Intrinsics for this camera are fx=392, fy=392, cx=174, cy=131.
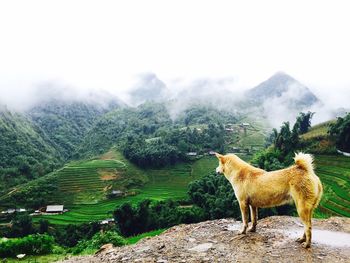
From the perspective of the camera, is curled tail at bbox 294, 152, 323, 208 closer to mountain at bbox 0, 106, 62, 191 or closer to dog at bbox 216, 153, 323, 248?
dog at bbox 216, 153, 323, 248

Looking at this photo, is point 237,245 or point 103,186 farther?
point 103,186

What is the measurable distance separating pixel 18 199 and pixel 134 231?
3648 cm

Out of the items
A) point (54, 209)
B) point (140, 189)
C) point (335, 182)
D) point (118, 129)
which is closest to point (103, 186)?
point (140, 189)

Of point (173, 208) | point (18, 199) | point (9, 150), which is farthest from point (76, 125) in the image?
point (173, 208)

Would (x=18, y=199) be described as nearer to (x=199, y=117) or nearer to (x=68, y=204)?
(x=68, y=204)

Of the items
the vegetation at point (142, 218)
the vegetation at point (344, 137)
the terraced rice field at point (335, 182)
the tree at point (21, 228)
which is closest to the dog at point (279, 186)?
the terraced rice field at point (335, 182)

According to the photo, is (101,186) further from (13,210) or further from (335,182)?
(335,182)

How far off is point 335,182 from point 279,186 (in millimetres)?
38777

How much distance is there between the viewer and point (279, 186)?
8.61 meters

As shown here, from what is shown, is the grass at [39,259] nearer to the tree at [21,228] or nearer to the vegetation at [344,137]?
the vegetation at [344,137]

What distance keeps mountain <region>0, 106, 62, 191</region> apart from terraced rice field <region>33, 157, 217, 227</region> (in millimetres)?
18449

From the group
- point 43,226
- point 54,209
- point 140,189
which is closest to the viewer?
point 43,226

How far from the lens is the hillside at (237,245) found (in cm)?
816

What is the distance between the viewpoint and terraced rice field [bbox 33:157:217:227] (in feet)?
225
